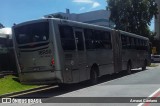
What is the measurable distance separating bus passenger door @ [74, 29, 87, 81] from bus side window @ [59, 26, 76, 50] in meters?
0.48

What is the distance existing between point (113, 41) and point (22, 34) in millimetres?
8450

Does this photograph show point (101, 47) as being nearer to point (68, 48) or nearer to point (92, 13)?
point (68, 48)

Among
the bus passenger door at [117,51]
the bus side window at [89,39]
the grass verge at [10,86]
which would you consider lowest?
the grass verge at [10,86]

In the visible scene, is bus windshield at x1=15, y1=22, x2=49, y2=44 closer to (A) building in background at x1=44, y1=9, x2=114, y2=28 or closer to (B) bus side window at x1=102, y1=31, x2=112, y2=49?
(B) bus side window at x1=102, y1=31, x2=112, y2=49

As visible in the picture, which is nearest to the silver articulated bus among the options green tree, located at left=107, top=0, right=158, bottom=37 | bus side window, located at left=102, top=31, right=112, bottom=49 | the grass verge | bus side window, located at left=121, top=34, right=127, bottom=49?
the grass verge

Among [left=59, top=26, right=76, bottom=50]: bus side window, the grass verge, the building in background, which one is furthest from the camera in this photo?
the building in background

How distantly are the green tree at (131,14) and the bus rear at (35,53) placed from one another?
4733 cm

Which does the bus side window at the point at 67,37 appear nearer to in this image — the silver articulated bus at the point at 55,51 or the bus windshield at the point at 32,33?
the silver articulated bus at the point at 55,51

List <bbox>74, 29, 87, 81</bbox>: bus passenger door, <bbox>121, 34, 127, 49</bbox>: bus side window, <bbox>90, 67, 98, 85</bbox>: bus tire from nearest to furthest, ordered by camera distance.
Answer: <bbox>74, 29, 87, 81</bbox>: bus passenger door, <bbox>90, 67, 98, 85</bbox>: bus tire, <bbox>121, 34, 127, 49</bbox>: bus side window

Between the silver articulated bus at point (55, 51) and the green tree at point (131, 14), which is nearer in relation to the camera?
the silver articulated bus at point (55, 51)

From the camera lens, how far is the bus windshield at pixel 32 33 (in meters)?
16.4

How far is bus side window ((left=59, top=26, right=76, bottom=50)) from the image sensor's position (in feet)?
54.8

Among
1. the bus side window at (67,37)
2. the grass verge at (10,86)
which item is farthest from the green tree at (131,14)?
the bus side window at (67,37)

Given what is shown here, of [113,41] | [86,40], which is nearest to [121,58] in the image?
[113,41]
